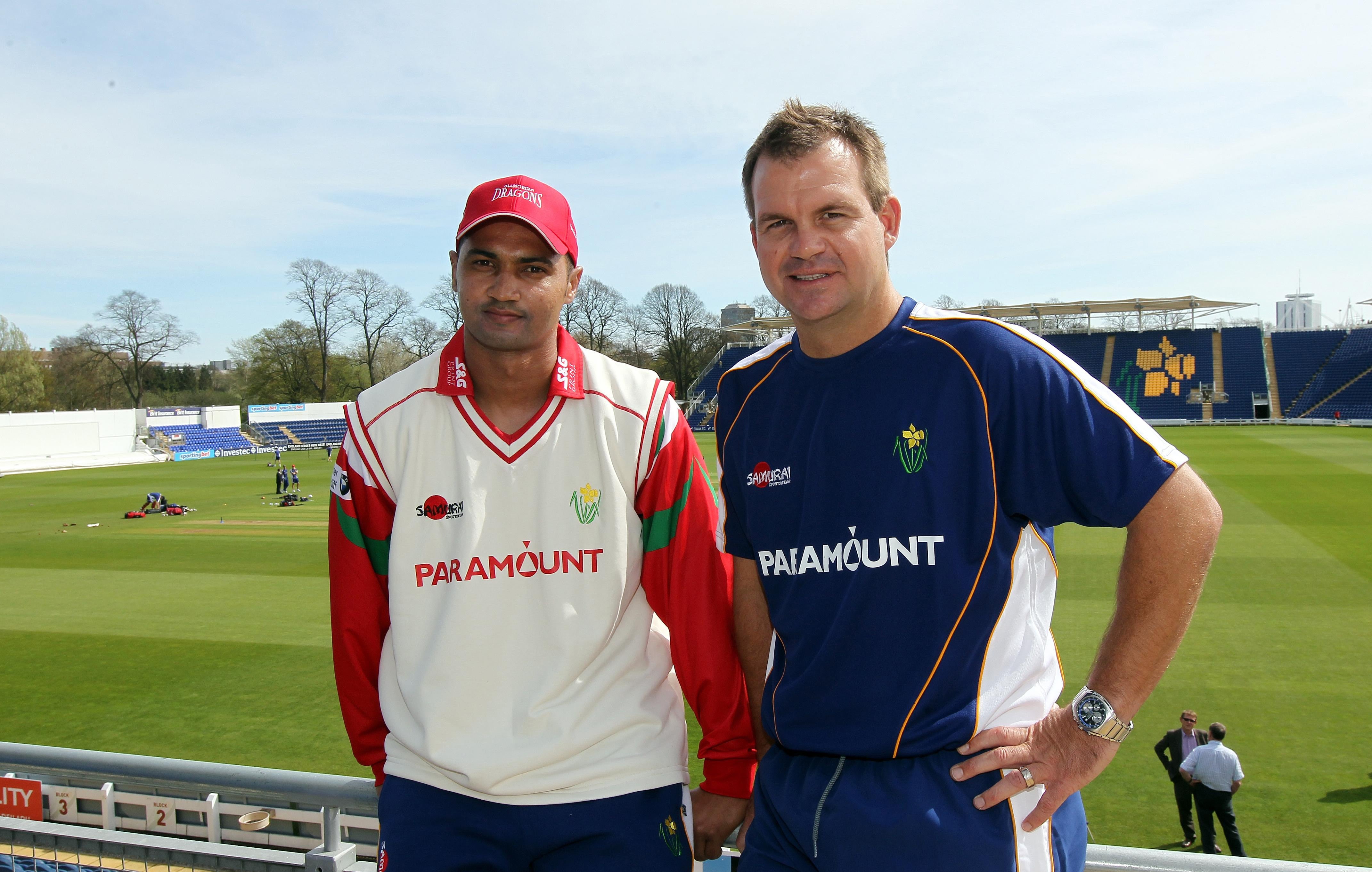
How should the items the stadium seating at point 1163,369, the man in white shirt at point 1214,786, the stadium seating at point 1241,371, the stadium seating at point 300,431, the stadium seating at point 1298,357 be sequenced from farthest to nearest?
the stadium seating at point 300,431, the stadium seating at point 1163,369, the stadium seating at point 1298,357, the stadium seating at point 1241,371, the man in white shirt at point 1214,786

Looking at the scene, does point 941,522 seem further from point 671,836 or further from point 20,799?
point 20,799

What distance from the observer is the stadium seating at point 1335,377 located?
2036 inches

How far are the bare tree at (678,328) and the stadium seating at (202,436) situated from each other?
29930 mm

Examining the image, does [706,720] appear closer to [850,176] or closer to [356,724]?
[356,724]

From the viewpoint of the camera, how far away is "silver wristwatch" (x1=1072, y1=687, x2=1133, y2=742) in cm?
169

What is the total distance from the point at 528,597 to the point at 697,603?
16.6 inches

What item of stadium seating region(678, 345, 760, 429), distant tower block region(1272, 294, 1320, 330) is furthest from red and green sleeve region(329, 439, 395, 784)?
distant tower block region(1272, 294, 1320, 330)

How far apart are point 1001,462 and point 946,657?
43 cm

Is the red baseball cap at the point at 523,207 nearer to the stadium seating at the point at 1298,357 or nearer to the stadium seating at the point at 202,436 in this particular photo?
the stadium seating at the point at 202,436

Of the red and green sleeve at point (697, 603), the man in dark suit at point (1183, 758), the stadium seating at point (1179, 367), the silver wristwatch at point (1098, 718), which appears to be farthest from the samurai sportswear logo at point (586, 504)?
the stadium seating at point (1179, 367)

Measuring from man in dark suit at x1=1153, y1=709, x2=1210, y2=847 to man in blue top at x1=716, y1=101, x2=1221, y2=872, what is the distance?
5.95m

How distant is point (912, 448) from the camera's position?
73.6 inches

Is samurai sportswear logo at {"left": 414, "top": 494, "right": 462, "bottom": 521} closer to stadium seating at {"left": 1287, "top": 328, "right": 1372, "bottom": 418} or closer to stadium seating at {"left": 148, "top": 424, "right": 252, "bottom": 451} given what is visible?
stadium seating at {"left": 148, "top": 424, "right": 252, "bottom": 451}

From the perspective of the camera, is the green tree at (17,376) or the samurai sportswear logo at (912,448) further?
the green tree at (17,376)
